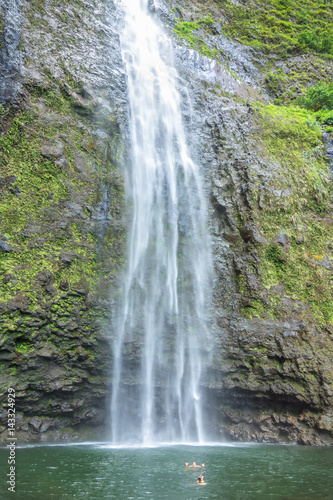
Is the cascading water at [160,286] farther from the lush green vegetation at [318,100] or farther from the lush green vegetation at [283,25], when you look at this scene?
the lush green vegetation at [283,25]

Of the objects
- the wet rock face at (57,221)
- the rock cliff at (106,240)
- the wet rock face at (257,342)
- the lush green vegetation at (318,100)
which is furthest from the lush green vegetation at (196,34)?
the wet rock face at (257,342)

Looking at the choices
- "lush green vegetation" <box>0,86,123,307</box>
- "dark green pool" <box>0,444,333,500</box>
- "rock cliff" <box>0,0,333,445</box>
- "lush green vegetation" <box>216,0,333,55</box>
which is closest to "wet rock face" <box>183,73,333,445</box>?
"rock cliff" <box>0,0,333,445</box>

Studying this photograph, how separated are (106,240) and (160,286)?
2.35 meters

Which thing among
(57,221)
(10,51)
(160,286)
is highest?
(10,51)

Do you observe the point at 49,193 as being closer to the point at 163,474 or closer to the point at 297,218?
the point at 163,474

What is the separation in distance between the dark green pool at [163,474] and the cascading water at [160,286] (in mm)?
1694

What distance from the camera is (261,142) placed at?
16375mm

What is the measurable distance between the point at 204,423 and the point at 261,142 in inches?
439

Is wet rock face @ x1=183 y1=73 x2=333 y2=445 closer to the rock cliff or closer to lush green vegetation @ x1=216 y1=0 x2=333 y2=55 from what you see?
the rock cliff

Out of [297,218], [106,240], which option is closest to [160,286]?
[106,240]

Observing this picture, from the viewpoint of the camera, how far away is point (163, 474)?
Result: 775 centimetres

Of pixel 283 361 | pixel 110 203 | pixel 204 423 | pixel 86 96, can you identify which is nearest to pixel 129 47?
pixel 86 96

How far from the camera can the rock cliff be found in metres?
11.0

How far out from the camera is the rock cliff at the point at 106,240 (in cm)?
1095
